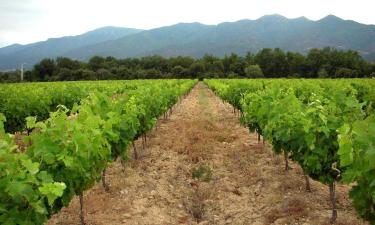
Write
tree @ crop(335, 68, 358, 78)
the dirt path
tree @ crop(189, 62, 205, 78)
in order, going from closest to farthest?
the dirt path < tree @ crop(335, 68, 358, 78) < tree @ crop(189, 62, 205, 78)

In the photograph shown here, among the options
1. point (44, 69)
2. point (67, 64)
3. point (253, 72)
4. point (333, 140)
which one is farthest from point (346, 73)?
point (333, 140)

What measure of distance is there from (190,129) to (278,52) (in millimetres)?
84313

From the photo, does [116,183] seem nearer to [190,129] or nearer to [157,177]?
[157,177]

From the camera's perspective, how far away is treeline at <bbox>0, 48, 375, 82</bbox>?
8319 centimetres

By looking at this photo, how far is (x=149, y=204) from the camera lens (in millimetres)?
8664

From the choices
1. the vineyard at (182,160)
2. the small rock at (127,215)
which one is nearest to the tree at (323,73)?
the vineyard at (182,160)

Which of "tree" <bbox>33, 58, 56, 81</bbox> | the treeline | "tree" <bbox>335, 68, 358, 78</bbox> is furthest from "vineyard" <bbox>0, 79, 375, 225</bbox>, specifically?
→ "tree" <bbox>33, 58, 56, 81</bbox>

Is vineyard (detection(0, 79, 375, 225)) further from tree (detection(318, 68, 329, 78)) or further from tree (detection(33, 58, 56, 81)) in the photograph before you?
tree (detection(33, 58, 56, 81))

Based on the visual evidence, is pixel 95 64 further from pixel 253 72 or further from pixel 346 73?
pixel 346 73

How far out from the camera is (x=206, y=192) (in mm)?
9328

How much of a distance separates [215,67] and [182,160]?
86.4 meters

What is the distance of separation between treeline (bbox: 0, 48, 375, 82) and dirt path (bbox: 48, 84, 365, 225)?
72.1m

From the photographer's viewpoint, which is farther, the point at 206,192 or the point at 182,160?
the point at 182,160

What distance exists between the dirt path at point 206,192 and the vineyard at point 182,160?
3cm
